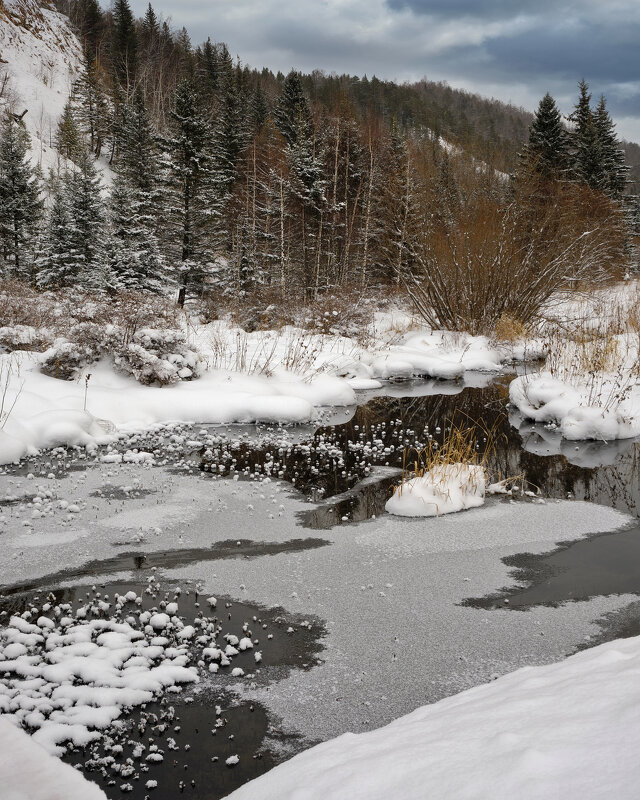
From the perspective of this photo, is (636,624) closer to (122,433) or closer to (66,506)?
(66,506)

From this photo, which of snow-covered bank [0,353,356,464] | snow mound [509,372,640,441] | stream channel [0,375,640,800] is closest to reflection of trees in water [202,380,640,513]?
stream channel [0,375,640,800]

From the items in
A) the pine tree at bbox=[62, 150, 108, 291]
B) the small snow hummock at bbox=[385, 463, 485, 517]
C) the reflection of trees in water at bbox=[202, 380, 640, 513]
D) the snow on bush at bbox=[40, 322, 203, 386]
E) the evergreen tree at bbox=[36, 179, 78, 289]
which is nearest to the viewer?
the small snow hummock at bbox=[385, 463, 485, 517]

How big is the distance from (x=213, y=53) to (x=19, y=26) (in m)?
18.3

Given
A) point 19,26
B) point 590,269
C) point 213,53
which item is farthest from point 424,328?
point 19,26

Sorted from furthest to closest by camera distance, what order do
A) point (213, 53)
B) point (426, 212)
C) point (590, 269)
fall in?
1. point (213, 53)
2. point (590, 269)
3. point (426, 212)

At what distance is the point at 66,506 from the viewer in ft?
19.9

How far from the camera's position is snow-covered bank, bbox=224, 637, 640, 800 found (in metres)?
1.35

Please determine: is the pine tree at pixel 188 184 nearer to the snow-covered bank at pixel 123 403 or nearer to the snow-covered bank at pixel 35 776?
the snow-covered bank at pixel 123 403

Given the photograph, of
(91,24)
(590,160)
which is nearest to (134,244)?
(590,160)

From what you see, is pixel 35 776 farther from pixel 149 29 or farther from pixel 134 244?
pixel 149 29

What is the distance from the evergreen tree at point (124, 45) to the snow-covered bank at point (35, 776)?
6169 centimetres

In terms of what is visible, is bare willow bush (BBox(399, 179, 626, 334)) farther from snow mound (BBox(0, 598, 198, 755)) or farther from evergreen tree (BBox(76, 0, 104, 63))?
evergreen tree (BBox(76, 0, 104, 63))

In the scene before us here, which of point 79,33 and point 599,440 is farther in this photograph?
point 79,33

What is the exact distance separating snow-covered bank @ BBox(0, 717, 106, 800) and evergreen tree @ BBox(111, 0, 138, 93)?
61.7 metres
